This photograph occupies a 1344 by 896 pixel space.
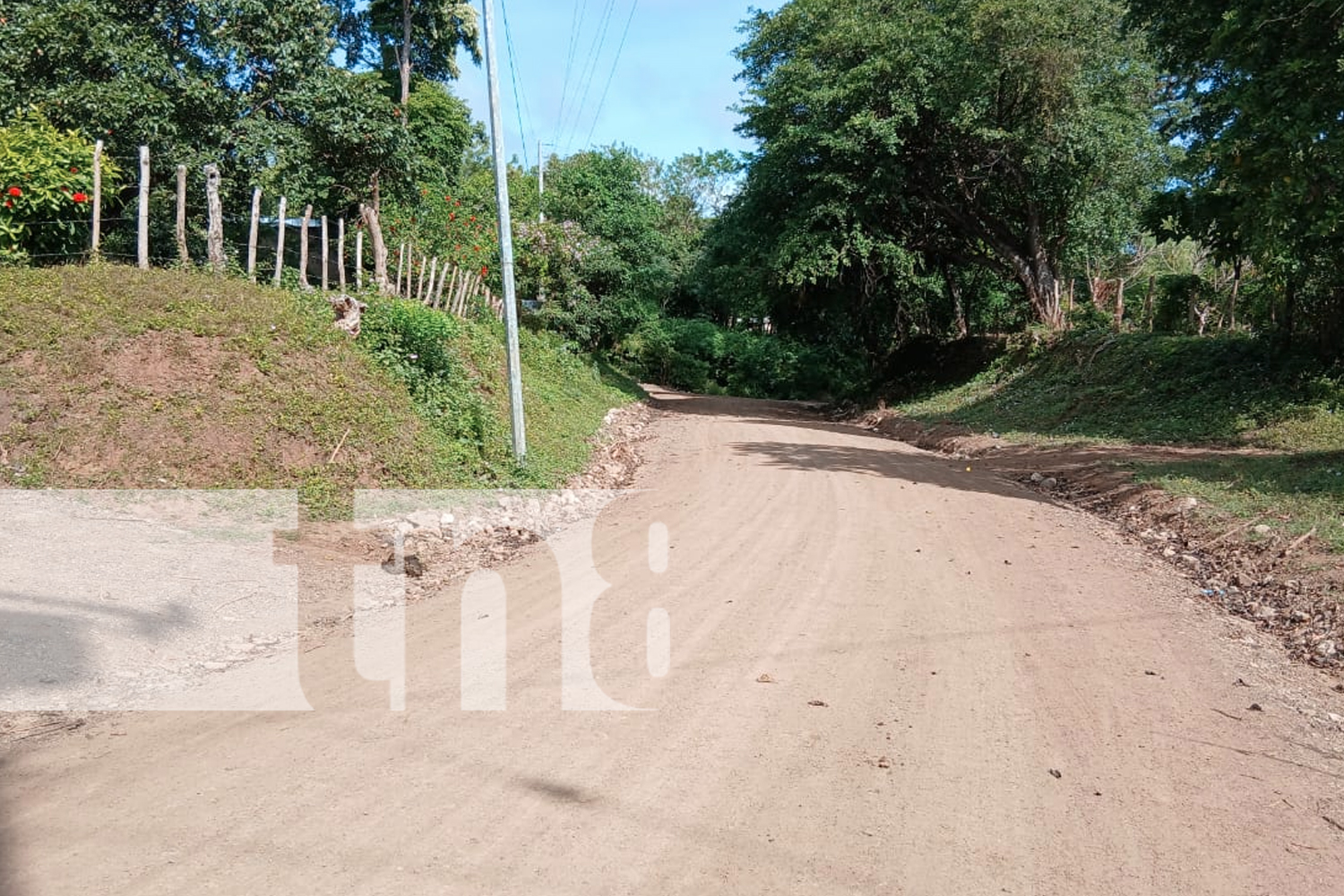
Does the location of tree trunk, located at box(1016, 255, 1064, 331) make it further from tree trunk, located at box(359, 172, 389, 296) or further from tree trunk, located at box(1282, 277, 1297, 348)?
tree trunk, located at box(359, 172, 389, 296)

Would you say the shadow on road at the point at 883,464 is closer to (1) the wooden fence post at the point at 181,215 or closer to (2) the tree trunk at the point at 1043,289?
(1) the wooden fence post at the point at 181,215

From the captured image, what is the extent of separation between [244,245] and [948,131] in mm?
18062

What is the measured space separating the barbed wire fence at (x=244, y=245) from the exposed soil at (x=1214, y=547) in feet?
36.1

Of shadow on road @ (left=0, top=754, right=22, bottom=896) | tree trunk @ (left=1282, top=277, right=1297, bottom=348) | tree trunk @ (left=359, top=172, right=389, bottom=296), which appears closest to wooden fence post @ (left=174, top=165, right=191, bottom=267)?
tree trunk @ (left=359, top=172, right=389, bottom=296)

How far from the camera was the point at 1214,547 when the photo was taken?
8.91 metres

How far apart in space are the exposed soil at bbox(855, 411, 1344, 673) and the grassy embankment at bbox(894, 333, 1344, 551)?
307mm

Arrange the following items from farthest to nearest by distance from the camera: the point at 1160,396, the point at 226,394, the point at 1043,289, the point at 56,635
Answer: the point at 1043,289, the point at 1160,396, the point at 226,394, the point at 56,635

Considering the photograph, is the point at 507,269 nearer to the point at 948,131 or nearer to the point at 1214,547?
the point at 1214,547

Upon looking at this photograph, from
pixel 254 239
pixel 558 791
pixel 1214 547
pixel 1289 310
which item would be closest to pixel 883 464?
pixel 1214 547

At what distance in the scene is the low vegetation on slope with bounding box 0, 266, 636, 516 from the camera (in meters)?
9.06

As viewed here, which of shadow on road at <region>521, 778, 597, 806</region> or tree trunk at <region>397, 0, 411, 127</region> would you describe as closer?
shadow on road at <region>521, 778, 597, 806</region>

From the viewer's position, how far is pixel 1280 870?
3641 millimetres

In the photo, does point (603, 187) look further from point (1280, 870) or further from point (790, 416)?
point (1280, 870)

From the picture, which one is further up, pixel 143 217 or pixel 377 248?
pixel 377 248
